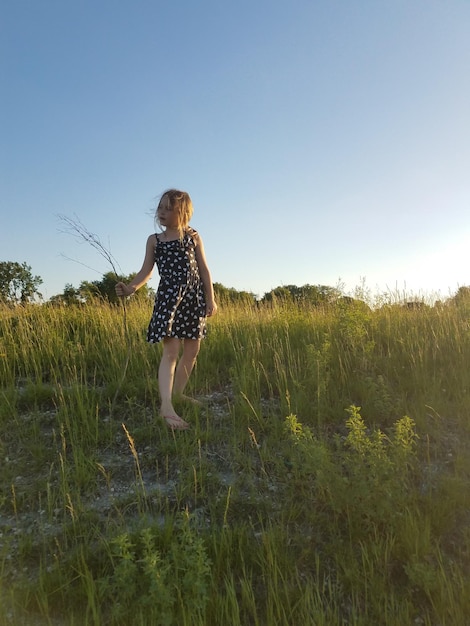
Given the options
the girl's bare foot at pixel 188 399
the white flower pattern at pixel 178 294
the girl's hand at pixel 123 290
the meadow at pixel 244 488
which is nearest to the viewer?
the meadow at pixel 244 488

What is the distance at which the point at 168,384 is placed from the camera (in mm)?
→ 3650

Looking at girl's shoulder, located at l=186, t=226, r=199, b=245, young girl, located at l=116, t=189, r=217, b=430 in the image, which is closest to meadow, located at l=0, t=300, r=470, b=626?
young girl, located at l=116, t=189, r=217, b=430

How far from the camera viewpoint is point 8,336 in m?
5.31

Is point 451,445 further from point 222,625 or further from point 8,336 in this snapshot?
point 8,336

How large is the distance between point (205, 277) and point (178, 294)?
38 centimetres

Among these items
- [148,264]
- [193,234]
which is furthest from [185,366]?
[193,234]

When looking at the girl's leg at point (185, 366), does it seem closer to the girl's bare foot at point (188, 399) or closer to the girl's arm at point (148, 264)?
the girl's bare foot at point (188, 399)

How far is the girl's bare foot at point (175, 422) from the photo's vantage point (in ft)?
11.4

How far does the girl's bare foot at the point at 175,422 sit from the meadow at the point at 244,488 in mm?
75

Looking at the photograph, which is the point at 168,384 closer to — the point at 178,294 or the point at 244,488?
the point at 178,294

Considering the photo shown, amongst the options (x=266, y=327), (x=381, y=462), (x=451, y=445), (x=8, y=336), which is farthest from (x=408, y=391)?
(x=8, y=336)

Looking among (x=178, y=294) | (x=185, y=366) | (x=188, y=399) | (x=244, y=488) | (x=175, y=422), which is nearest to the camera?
(x=244, y=488)

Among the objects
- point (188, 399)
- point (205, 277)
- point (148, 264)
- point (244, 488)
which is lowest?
point (244, 488)

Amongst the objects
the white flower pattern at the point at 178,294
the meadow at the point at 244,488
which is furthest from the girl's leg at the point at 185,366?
the meadow at the point at 244,488
